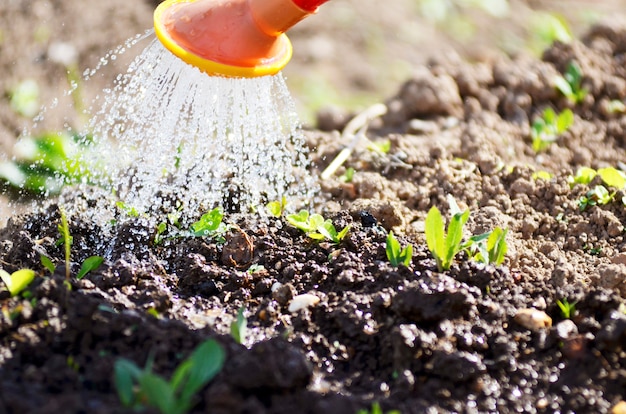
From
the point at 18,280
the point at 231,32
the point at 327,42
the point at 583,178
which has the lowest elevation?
the point at 327,42

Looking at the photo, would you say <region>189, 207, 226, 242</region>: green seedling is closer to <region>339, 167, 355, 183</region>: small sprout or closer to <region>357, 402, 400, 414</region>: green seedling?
<region>339, 167, 355, 183</region>: small sprout

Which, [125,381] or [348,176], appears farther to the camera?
[348,176]

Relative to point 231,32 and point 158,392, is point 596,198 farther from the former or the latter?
point 158,392

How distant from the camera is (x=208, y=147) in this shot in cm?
312

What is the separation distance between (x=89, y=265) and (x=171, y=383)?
0.75 metres

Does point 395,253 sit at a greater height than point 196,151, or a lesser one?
greater

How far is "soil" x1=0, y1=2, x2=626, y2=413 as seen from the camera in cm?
172

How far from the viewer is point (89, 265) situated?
2184mm

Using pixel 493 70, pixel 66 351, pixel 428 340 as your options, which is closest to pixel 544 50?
pixel 493 70

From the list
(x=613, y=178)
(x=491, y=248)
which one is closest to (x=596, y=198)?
(x=613, y=178)

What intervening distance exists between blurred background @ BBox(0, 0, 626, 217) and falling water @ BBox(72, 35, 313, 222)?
571mm

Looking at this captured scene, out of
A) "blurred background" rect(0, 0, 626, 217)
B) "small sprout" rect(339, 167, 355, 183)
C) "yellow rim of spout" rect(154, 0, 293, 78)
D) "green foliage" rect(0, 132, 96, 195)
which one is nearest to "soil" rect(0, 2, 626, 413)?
"small sprout" rect(339, 167, 355, 183)

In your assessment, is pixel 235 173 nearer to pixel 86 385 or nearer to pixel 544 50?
pixel 86 385

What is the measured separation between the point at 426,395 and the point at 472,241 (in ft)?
1.86
